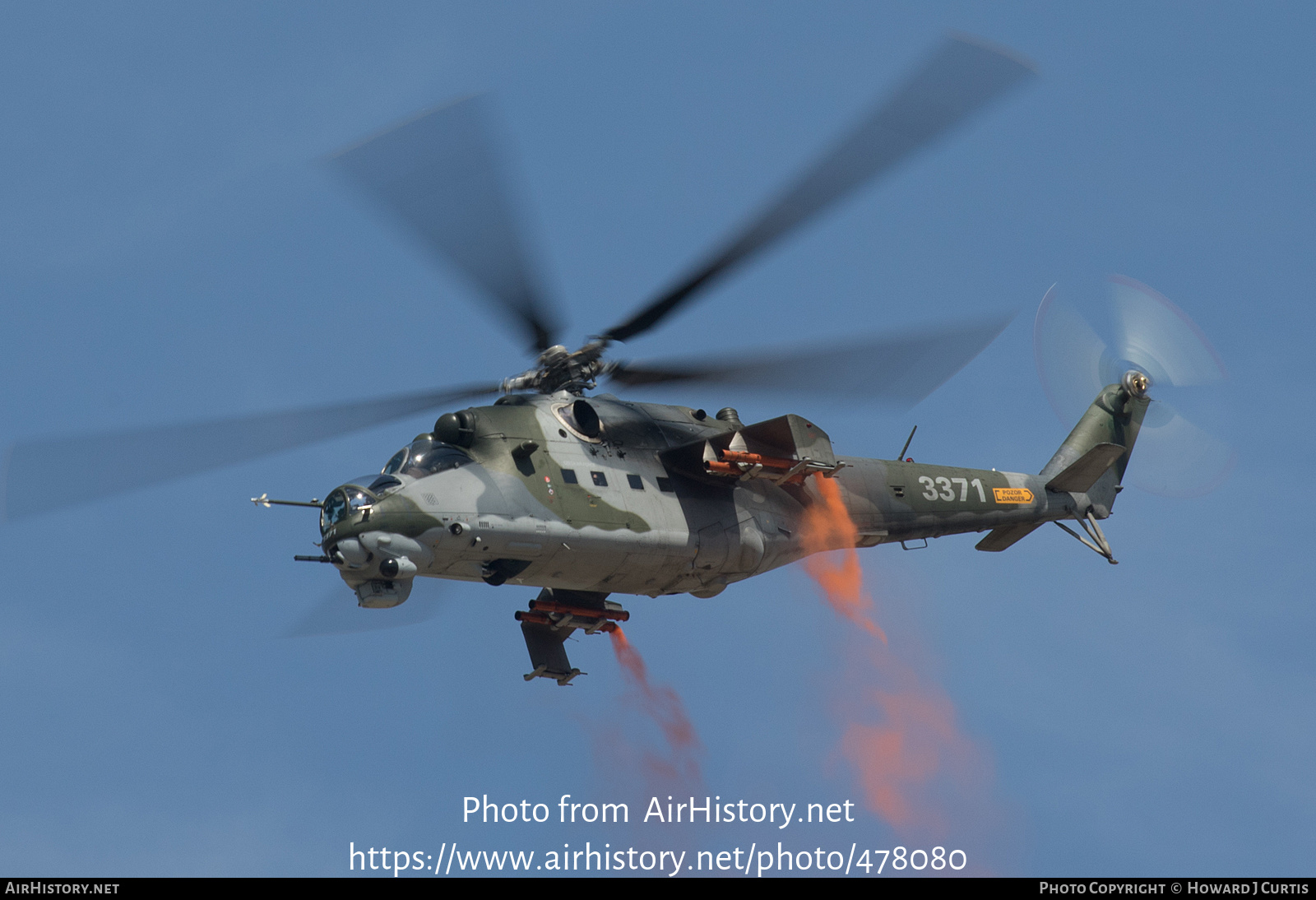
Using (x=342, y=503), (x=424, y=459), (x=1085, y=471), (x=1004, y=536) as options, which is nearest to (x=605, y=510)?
(x=424, y=459)

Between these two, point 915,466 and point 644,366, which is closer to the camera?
point 644,366

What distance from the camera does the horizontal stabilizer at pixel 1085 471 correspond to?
97.8ft

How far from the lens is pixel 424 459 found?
75.0 feet

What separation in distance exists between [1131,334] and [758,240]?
44.0 feet

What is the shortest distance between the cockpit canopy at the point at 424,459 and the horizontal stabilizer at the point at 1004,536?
12.1 meters

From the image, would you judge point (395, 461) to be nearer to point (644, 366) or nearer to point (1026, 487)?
point (644, 366)

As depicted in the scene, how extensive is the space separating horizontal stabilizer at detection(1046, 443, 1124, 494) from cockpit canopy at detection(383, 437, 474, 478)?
43.3 ft

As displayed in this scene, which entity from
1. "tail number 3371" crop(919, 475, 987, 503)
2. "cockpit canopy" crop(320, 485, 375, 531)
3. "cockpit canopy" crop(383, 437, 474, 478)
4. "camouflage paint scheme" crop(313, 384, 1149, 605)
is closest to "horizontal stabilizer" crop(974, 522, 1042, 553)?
"tail number 3371" crop(919, 475, 987, 503)

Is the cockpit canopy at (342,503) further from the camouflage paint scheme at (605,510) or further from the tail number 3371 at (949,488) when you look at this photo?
the tail number 3371 at (949,488)

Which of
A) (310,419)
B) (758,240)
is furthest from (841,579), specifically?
(310,419)

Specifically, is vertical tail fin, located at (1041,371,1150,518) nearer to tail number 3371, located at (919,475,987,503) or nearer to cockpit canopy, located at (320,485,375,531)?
tail number 3371, located at (919,475,987,503)

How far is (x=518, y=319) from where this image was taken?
23.6m

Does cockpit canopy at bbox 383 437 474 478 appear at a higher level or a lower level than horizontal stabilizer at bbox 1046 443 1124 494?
lower

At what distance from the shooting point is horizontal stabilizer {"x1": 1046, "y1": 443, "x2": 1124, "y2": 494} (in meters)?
29.8
